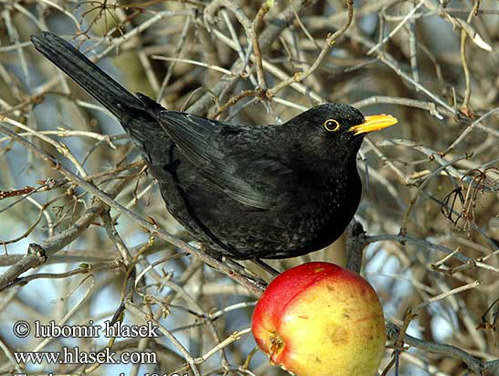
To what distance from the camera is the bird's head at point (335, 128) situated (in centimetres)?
356

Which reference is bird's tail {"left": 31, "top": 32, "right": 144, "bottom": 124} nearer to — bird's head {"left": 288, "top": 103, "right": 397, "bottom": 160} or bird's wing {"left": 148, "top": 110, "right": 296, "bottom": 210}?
bird's wing {"left": 148, "top": 110, "right": 296, "bottom": 210}

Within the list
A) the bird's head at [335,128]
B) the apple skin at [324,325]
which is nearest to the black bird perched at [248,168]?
the bird's head at [335,128]

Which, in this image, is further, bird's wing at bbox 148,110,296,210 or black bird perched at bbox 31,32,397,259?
bird's wing at bbox 148,110,296,210

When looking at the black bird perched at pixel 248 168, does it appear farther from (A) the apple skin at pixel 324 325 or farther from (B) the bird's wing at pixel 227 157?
(A) the apple skin at pixel 324 325

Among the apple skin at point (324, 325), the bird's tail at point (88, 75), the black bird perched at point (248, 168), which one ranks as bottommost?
the apple skin at point (324, 325)

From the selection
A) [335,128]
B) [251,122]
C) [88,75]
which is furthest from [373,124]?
[251,122]

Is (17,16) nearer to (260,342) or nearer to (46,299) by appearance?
(46,299)

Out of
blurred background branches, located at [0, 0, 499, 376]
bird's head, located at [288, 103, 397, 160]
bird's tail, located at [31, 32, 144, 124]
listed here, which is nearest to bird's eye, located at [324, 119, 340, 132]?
bird's head, located at [288, 103, 397, 160]

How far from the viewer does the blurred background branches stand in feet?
12.7

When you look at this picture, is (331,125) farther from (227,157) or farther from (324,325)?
(324,325)

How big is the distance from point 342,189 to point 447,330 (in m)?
2.00

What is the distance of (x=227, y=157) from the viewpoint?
3.85 metres

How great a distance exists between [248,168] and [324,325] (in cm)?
132

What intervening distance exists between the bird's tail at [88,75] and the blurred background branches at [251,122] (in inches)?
4.4
